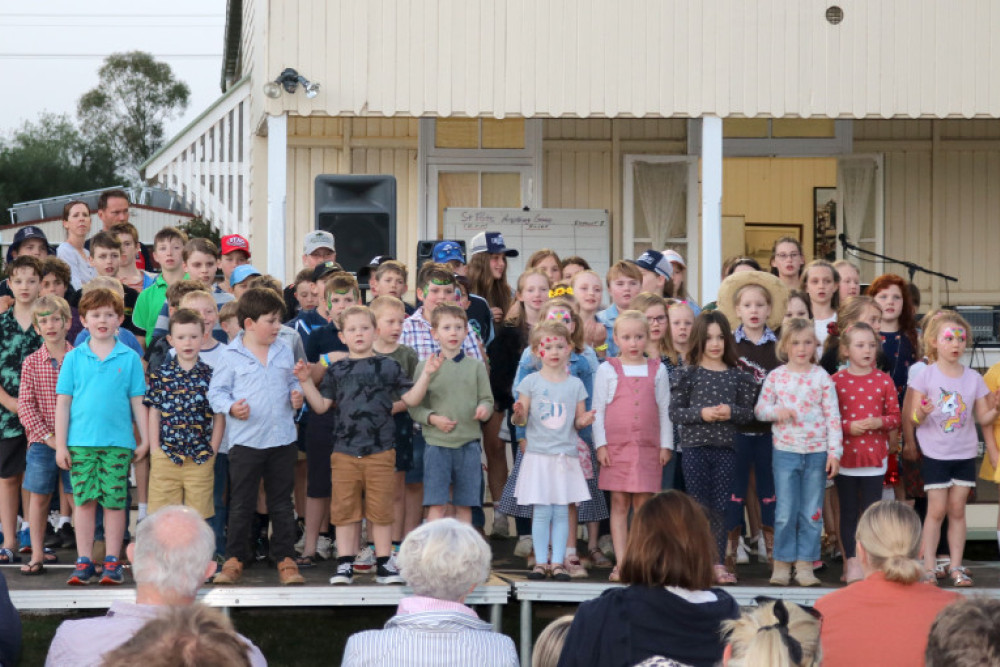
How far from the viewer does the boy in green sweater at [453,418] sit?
7.27 metres

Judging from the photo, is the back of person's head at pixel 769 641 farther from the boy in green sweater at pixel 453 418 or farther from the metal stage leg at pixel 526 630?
the boy in green sweater at pixel 453 418

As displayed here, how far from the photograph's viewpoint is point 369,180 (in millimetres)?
10742

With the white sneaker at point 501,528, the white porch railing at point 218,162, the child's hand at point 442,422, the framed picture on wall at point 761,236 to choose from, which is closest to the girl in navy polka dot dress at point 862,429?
the child's hand at point 442,422

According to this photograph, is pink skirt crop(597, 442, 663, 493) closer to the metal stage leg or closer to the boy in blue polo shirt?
the metal stage leg

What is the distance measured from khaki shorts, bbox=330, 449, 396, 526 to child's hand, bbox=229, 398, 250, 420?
0.52 meters

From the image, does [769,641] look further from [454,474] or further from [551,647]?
[454,474]

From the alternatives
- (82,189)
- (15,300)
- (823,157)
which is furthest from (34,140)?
(15,300)

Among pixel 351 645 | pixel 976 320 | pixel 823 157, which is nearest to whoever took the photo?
pixel 351 645

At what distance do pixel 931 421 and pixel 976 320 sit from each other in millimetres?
6714

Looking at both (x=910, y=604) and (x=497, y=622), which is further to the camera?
(x=497, y=622)

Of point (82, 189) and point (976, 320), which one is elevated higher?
point (82, 189)

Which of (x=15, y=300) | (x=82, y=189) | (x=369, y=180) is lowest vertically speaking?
(x=15, y=300)

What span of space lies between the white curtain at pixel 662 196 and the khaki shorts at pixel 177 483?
8917mm

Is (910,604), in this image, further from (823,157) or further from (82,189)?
(82,189)
